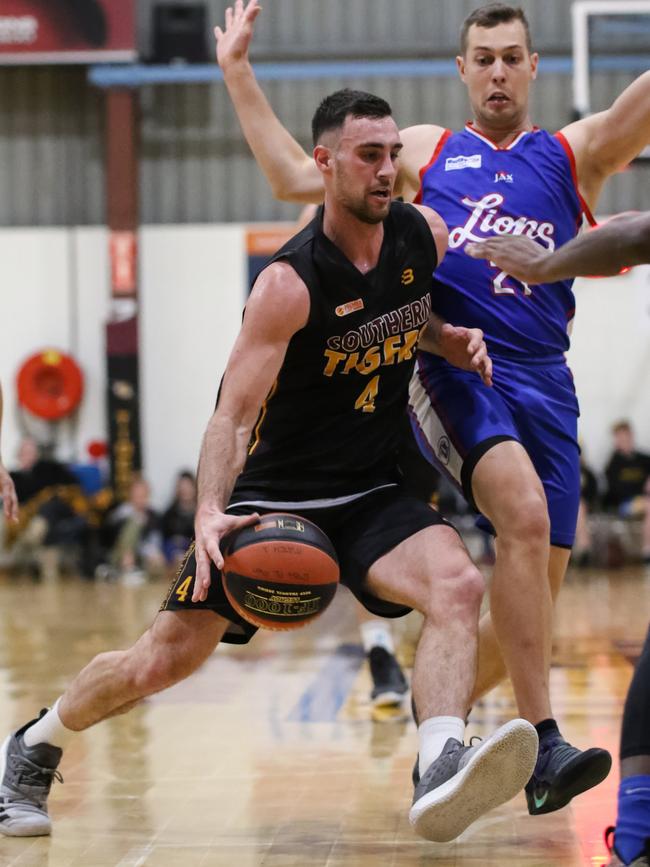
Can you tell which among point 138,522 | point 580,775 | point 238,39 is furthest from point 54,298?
point 580,775

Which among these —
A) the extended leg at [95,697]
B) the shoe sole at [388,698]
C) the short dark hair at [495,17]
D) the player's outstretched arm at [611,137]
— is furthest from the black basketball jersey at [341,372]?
the shoe sole at [388,698]

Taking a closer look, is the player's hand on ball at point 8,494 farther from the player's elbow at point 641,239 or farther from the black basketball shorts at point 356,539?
the player's elbow at point 641,239

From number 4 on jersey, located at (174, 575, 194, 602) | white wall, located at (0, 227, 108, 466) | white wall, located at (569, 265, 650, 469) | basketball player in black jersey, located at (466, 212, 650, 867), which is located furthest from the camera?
white wall, located at (0, 227, 108, 466)

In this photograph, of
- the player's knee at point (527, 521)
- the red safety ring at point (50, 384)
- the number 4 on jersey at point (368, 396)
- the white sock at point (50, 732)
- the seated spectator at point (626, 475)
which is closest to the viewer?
the player's knee at point (527, 521)

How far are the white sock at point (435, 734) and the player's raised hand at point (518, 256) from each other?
1.18 metres

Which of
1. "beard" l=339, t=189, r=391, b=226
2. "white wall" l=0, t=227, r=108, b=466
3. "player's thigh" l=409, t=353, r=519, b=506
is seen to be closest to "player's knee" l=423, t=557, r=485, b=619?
"player's thigh" l=409, t=353, r=519, b=506

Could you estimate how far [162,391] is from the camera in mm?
→ 16078

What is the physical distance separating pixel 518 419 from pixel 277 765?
1.73 m

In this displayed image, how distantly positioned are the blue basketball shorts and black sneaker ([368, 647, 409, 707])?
6.50 feet

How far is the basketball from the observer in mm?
3580

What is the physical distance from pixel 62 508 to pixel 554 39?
8.04 m

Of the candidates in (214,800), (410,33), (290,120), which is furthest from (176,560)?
(214,800)

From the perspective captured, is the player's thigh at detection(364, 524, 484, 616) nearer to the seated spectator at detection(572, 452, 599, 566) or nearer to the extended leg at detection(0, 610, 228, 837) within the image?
the extended leg at detection(0, 610, 228, 837)

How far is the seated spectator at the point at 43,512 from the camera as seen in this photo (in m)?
14.1
